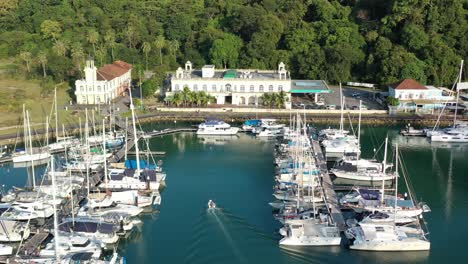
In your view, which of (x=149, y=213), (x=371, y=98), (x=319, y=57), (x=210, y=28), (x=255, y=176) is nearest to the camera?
(x=149, y=213)

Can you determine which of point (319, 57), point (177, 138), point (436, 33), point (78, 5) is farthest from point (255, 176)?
point (78, 5)

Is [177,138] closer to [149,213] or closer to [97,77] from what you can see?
[97,77]

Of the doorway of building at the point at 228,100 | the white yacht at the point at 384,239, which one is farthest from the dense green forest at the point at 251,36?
the white yacht at the point at 384,239

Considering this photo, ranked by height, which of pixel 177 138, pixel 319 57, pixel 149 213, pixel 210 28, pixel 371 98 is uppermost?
pixel 210 28

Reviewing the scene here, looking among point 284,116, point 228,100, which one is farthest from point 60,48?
point 284,116

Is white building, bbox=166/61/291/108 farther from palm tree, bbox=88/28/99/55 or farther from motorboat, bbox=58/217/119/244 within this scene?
motorboat, bbox=58/217/119/244

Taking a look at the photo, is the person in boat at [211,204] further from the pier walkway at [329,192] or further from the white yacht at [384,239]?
the white yacht at [384,239]

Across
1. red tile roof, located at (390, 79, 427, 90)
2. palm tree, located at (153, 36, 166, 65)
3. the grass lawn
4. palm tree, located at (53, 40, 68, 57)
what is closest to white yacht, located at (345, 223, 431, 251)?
red tile roof, located at (390, 79, 427, 90)
